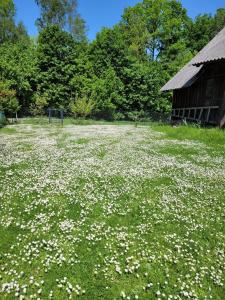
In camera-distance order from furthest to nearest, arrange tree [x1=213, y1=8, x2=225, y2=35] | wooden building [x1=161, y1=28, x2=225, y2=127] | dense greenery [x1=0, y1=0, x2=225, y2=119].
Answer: tree [x1=213, y1=8, x2=225, y2=35] → dense greenery [x1=0, y1=0, x2=225, y2=119] → wooden building [x1=161, y1=28, x2=225, y2=127]

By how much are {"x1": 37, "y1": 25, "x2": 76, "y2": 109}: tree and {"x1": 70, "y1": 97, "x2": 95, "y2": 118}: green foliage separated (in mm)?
2947

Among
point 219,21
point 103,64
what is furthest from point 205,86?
point 219,21

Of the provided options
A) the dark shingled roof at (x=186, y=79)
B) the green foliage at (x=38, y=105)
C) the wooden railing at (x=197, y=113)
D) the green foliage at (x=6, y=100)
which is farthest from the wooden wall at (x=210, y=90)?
the green foliage at (x=6, y=100)

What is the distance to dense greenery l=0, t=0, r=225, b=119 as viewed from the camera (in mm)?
34125

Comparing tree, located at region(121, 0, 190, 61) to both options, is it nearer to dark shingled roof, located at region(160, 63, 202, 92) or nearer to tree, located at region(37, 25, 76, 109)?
tree, located at region(37, 25, 76, 109)

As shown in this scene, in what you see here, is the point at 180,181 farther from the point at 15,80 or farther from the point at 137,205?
the point at 15,80

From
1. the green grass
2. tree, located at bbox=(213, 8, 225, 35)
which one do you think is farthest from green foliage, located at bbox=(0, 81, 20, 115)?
tree, located at bbox=(213, 8, 225, 35)

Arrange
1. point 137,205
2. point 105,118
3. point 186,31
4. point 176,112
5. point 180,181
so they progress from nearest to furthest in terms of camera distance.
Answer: point 137,205
point 180,181
point 176,112
point 105,118
point 186,31

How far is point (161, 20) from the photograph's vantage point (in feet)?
157

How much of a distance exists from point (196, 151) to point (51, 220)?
369 inches

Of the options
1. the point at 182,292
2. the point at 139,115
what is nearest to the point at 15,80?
the point at 139,115

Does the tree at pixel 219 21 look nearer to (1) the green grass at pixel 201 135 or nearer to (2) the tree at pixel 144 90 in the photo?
(2) the tree at pixel 144 90

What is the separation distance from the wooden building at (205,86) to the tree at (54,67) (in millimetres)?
A: 15819

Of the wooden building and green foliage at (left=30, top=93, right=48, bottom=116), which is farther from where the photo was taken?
green foliage at (left=30, top=93, right=48, bottom=116)
